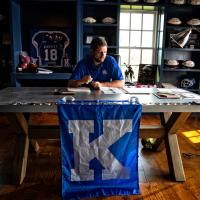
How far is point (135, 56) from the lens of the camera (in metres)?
4.99

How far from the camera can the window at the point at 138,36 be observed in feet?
15.8

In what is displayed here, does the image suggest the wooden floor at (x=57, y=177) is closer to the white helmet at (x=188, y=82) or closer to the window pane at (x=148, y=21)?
the white helmet at (x=188, y=82)

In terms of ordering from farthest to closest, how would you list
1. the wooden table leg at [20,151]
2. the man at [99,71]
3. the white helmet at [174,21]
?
1. the white helmet at [174,21]
2. the man at [99,71]
3. the wooden table leg at [20,151]

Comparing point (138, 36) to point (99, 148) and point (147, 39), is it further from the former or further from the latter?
point (99, 148)

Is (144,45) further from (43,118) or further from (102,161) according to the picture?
(102,161)

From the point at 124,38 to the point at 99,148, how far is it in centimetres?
Answer: 347

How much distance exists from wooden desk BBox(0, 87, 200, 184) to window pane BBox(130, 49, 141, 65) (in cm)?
253

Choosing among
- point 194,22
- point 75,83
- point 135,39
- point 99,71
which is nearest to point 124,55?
A: point 135,39

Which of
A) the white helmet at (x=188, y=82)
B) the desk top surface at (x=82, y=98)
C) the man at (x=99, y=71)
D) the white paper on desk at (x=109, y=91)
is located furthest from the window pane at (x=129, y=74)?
the desk top surface at (x=82, y=98)

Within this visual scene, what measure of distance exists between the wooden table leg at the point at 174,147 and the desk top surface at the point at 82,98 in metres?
0.20

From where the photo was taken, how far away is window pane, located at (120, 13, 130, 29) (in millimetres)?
4789

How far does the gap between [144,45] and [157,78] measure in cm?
76

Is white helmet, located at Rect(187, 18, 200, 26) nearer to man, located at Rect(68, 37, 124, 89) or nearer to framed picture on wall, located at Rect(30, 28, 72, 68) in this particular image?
framed picture on wall, located at Rect(30, 28, 72, 68)

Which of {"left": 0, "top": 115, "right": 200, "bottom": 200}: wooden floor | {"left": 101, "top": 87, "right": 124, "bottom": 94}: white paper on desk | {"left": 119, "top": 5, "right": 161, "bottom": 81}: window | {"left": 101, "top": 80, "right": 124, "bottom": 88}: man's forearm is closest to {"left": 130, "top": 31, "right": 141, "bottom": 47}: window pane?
{"left": 119, "top": 5, "right": 161, "bottom": 81}: window
